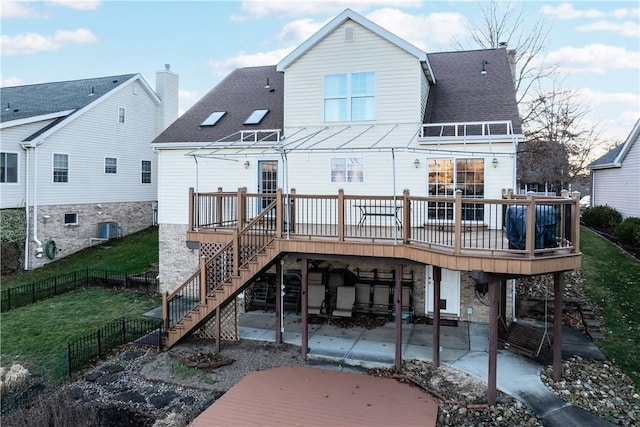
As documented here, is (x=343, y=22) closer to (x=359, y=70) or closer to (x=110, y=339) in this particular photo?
(x=359, y=70)

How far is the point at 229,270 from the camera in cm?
1131

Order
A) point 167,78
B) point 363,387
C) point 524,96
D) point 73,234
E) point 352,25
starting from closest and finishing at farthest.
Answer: point 363,387 → point 352,25 → point 73,234 → point 167,78 → point 524,96

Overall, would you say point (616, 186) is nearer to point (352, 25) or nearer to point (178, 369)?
point (352, 25)

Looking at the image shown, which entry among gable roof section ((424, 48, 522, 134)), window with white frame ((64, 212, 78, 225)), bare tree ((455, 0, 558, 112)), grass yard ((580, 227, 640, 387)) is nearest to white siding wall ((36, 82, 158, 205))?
window with white frame ((64, 212, 78, 225))

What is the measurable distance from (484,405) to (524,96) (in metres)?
24.4

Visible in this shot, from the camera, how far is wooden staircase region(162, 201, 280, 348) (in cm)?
1072

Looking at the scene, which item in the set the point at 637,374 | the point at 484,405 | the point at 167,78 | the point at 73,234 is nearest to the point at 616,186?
the point at 637,374

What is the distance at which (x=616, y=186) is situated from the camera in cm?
2341

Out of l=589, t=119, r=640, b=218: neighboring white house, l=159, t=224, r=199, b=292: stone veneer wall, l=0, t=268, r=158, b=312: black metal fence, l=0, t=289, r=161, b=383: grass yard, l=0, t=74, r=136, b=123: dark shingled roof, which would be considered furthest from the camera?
l=0, t=74, r=136, b=123: dark shingled roof

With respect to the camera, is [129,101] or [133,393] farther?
[129,101]

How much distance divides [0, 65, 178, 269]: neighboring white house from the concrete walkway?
1194cm

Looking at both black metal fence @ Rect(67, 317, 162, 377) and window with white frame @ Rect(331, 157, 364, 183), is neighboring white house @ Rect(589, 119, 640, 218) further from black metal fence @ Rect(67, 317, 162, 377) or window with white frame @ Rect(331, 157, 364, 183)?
black metal fence @ Rect(67, 317, 162, 377)

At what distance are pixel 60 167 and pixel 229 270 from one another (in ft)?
45.3

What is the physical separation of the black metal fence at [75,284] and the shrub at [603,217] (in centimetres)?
2148
